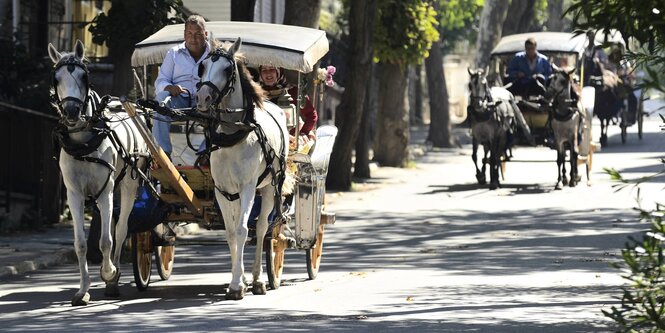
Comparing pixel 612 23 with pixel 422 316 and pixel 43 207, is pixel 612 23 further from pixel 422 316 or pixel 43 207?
pixel 43 207

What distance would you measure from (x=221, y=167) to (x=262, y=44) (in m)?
1.90

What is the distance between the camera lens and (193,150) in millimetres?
14258

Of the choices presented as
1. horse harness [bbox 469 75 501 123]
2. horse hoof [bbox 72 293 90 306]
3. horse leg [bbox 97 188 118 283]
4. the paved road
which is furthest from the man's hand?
horse harness [bbox 469 75 501 123]

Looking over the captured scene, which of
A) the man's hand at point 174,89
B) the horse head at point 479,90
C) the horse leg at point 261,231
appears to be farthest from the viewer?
the horse head at point 479,90

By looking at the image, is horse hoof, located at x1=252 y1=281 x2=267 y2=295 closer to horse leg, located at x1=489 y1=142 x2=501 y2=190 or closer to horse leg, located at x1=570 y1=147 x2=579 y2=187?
horse leg, located at x1=489 y1=142 x2=501 y2=190

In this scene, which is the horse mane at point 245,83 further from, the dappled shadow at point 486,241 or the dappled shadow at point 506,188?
the dappled shadow at point 506,188

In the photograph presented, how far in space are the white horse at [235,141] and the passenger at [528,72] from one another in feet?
54.0

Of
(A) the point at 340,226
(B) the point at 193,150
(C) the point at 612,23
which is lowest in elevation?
(A) the point at 340,226

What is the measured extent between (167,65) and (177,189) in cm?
149

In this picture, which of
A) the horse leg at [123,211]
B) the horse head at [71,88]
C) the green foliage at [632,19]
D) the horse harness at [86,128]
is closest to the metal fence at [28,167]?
the horse leg at [123,211]

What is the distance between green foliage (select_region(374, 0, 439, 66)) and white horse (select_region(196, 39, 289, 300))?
19.3 meters

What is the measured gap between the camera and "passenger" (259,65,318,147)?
51.2ft

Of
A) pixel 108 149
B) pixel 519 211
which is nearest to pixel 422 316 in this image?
pixel 108 149

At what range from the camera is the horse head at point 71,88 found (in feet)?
42.9
